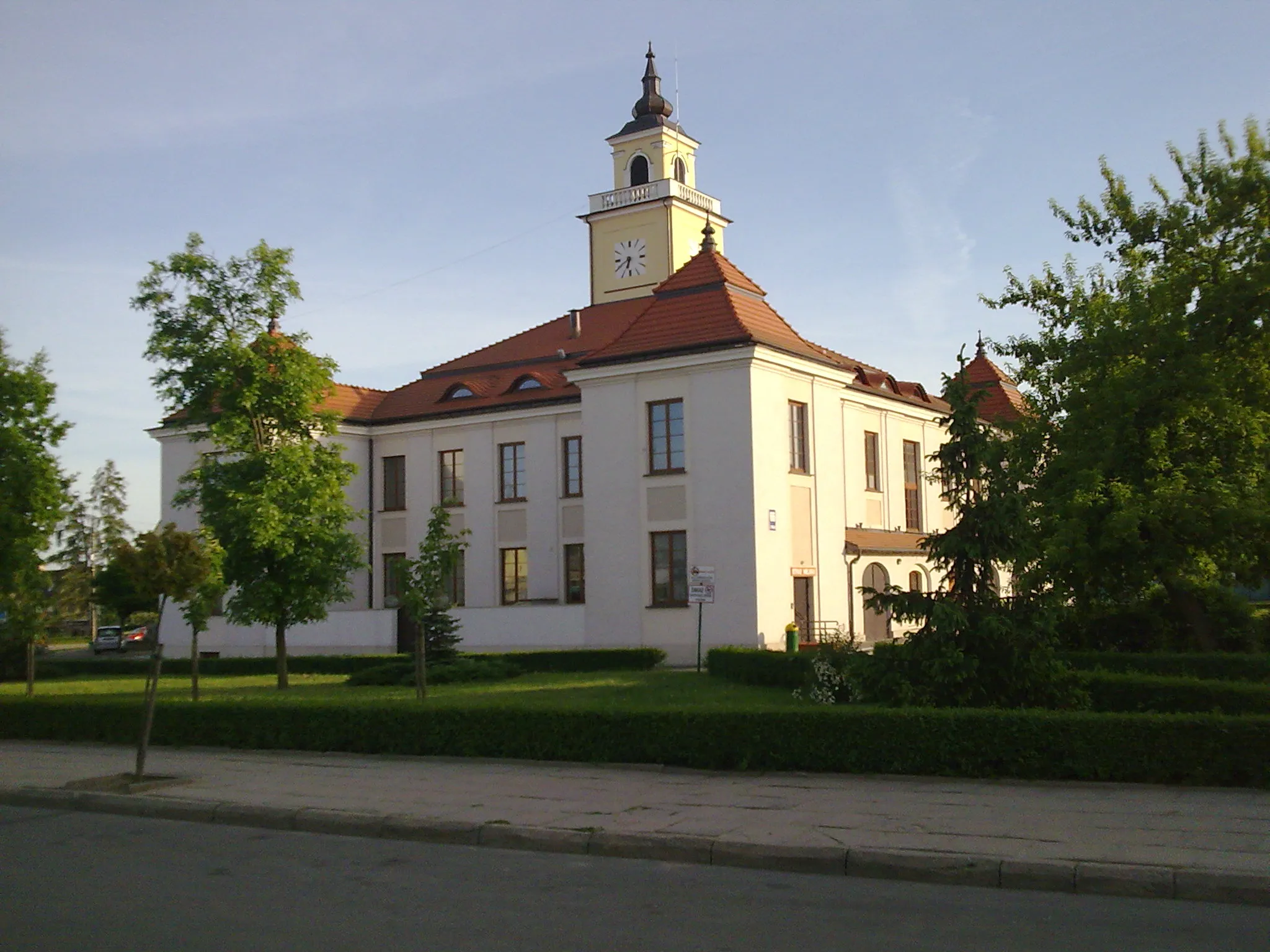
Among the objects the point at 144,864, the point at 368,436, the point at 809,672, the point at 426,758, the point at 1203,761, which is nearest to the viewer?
the point at 144,864

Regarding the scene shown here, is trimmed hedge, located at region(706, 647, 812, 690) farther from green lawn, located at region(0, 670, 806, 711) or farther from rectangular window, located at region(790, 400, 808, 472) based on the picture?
rectangular window, located at region(790, 400, 808, 472)

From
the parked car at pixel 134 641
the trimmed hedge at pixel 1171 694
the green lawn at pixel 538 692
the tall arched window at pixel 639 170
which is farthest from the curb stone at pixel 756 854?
the parked car at pixel 134 641

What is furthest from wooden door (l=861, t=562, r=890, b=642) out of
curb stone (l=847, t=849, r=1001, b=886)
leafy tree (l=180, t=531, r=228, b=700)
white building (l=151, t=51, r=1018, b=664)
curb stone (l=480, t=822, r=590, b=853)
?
curb stone (l=847, t=849, r=1001, b=886)

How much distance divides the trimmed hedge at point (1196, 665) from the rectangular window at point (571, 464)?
20.8 meters

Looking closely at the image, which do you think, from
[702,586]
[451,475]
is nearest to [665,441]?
[702,586]

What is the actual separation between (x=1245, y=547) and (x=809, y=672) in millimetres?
9247

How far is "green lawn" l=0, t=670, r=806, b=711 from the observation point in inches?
629

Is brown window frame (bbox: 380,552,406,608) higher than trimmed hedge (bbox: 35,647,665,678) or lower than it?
higher

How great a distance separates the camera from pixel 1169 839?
Answer: 9242 millimetres

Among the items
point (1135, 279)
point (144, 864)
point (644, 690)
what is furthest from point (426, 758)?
point (1135, 279)

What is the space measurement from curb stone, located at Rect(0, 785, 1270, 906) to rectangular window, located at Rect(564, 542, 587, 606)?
25475mm

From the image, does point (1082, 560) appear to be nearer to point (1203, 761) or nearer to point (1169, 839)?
point (1203, 761)

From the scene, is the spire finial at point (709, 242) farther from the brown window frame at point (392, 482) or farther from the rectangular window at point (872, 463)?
the brown window frame at point (392, 482)

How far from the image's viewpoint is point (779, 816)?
10.8 meters
